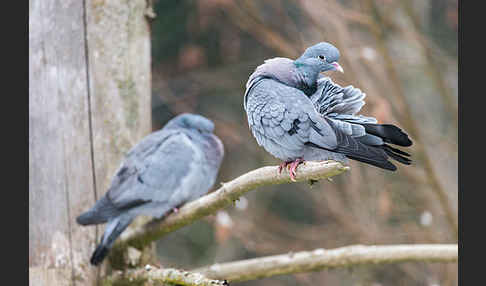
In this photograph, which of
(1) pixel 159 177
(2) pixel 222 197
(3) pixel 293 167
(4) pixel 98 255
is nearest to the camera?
(3) pixel 293 167

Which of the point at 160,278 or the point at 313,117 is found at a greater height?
the point at 313,117

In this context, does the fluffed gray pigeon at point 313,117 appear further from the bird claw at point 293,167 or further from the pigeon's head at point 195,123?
the pigeon's head at point 195,123

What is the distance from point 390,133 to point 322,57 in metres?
0.39

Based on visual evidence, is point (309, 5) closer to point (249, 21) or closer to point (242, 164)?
point (249, 21)

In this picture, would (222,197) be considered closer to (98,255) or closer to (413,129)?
(98,255)

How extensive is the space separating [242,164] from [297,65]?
16.9ft

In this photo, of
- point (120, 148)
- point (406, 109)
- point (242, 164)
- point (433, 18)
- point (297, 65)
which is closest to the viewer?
point (297, 65)

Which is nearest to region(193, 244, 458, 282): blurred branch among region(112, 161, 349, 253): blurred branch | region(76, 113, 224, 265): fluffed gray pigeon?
region(112, 161, 349, 253): blurred branch

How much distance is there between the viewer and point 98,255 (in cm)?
383

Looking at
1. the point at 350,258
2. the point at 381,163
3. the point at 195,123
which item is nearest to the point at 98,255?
the point at 195,123

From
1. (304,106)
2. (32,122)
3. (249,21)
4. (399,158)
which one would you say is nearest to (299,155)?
(304,106)

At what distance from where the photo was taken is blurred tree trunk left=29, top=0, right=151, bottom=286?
12.7 feet

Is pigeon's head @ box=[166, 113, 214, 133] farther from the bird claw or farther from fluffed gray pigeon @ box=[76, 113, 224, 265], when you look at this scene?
the bird claw

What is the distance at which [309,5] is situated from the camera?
5238 millimetres
